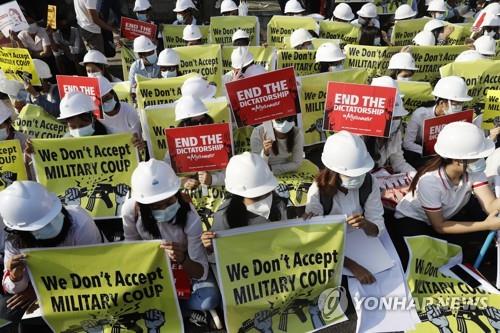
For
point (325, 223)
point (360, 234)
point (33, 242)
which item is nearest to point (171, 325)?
point (33, 242)

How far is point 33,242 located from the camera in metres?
3.88

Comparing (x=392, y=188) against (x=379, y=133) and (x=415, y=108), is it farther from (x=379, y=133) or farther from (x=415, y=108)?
(x=415, y=108)

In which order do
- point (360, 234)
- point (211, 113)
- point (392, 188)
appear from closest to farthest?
point (360, 234) → point (392, 188) → point (211, 113)

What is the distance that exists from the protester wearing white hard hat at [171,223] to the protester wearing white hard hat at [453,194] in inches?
78.2

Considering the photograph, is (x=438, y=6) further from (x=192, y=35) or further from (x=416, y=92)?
(x=192, y=35)

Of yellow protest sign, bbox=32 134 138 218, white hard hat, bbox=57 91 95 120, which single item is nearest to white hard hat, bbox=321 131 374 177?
yellow protest sign, bbox=32 134 138 218

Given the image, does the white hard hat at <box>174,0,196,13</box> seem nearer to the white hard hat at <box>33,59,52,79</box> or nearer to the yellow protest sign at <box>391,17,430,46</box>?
the white hard hat at <box>33,59,52,79</box>

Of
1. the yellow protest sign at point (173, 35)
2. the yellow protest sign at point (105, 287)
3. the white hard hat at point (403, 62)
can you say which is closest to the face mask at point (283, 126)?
the yellow protest sign at point (105, 287)

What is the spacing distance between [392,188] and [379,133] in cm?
79

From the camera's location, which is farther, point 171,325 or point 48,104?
point 48,104

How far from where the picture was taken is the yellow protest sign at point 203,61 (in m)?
8.33

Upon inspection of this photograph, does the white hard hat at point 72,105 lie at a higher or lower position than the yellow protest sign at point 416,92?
higher

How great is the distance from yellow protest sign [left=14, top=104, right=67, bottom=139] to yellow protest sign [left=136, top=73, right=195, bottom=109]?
1220 millimetres

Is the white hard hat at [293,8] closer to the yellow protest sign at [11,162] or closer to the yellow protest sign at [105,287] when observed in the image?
the yellow protest sign at [11,162]
